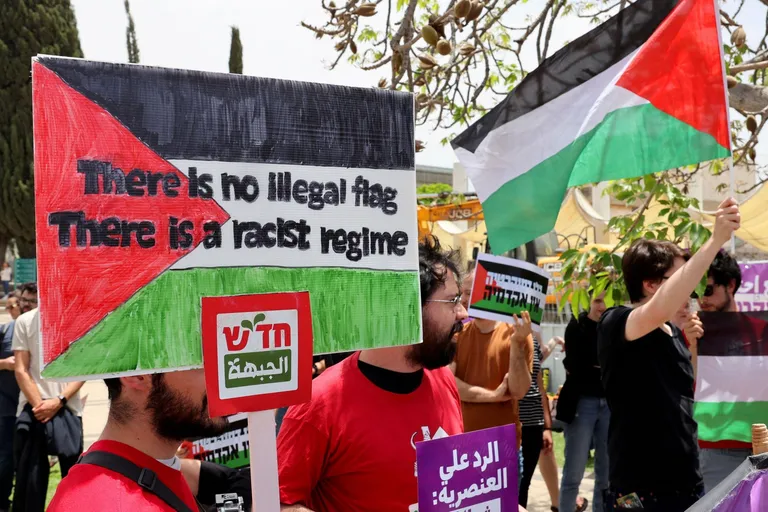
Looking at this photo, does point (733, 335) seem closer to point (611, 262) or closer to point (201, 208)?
point (611, 262)

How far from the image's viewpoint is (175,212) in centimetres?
156

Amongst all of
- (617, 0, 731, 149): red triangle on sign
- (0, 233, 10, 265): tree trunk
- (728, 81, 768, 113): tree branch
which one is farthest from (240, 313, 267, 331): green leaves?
(0, 233, 10, 265): tree trunk

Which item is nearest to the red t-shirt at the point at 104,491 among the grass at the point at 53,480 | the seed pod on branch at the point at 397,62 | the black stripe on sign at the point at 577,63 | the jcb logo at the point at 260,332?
the jcb logo at the point at 260,332

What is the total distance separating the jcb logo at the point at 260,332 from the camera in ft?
5.16

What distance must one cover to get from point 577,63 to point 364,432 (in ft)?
5.47

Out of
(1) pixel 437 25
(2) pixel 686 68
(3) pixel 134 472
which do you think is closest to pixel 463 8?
(1) pixel 437 25

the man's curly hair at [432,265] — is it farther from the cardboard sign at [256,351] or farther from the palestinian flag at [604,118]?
the cardboard sign at [256,351]

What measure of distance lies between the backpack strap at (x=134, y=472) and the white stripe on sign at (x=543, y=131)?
5.64 feet

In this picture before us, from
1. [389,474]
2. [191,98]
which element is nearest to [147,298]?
[191,98]

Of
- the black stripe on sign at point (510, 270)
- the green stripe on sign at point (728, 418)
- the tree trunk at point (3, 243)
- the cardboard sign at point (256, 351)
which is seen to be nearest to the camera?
the cardboard sign at point (256, 351)

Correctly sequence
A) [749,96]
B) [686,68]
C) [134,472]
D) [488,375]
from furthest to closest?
[488,375], [749,96], [686,68], [134,472]

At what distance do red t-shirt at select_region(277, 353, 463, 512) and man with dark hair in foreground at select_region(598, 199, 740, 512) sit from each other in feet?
3.71

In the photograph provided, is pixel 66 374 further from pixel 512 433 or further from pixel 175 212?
pixel 512 433

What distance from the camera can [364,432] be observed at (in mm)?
2189
